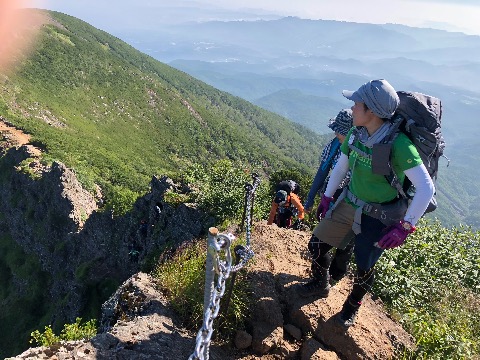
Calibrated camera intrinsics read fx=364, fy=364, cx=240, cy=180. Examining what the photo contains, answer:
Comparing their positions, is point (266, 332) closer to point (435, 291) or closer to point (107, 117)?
point (435, 291)

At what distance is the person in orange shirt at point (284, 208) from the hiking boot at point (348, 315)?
424 centimetres

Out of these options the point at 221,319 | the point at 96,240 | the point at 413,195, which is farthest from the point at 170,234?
the point at 96,240

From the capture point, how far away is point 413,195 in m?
4.27

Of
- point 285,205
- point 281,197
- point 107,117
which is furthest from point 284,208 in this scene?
point 107,117

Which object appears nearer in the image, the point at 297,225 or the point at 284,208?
the point at 284,208

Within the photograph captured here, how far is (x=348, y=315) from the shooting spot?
16.9ft

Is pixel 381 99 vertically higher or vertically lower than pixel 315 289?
higher

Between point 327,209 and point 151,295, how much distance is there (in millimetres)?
3038

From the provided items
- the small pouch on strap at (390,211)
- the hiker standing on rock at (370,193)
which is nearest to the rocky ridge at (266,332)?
the hiker standing on rock at (370,193)

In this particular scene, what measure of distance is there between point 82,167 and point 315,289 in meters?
57.7

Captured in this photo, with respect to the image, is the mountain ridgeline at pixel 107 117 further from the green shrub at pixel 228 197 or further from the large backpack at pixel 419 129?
the large backpack at pixel 419 129

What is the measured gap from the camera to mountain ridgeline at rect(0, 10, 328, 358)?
83.7 feet

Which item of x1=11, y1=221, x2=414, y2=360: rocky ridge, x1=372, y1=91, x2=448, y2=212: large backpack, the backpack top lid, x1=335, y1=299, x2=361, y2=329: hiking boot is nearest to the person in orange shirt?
the backpack top lid

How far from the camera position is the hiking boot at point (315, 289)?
5.67 m
